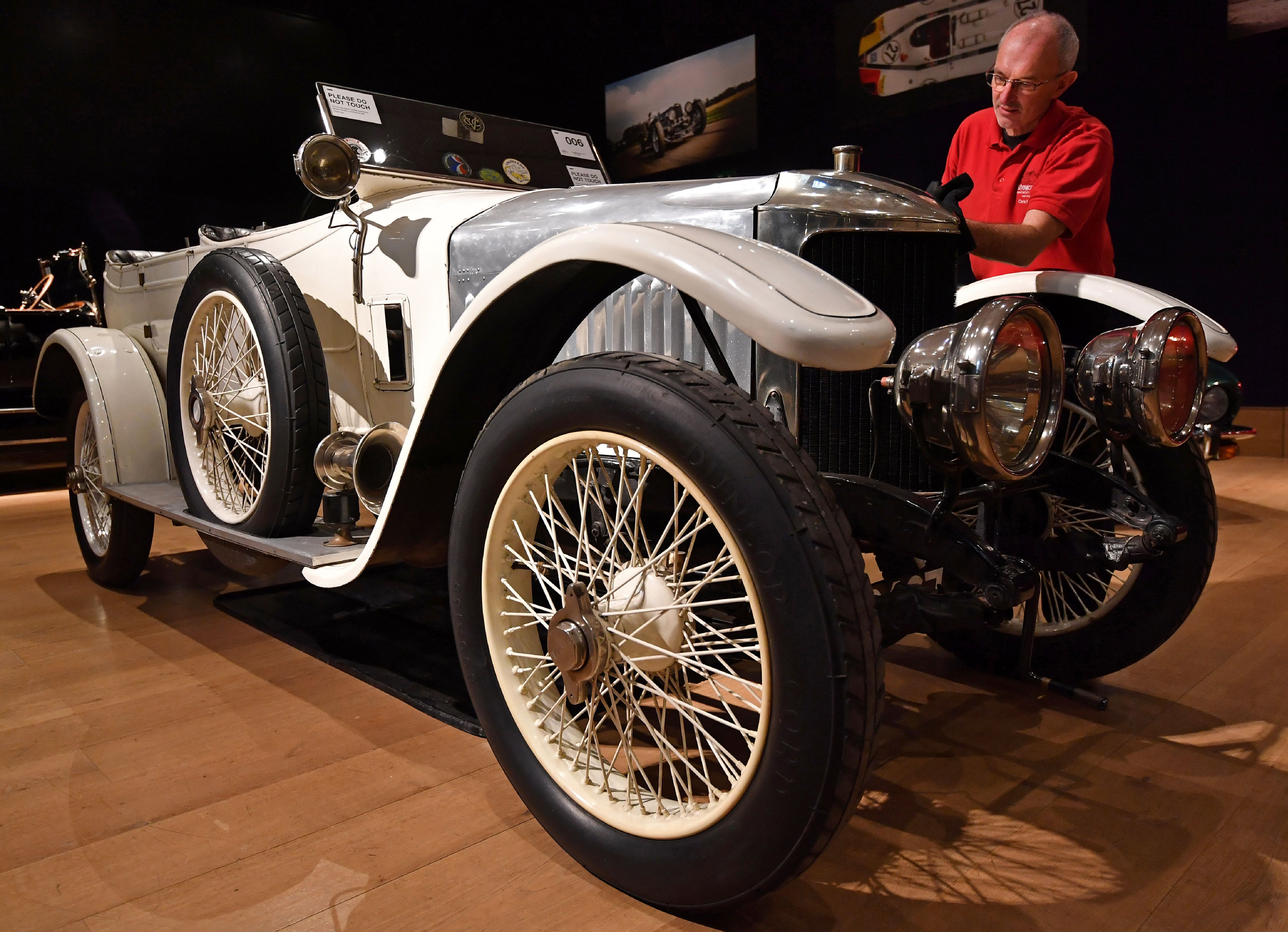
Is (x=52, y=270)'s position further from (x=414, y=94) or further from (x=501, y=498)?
(x=501, y=498)

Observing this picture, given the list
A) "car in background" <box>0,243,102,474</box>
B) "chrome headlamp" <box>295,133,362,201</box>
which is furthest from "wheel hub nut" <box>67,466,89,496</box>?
"car in background" <box>0,243,102,474</box>

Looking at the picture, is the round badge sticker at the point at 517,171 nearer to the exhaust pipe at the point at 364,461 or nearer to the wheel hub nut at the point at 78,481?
the exhaust pipe at the point at 364,461

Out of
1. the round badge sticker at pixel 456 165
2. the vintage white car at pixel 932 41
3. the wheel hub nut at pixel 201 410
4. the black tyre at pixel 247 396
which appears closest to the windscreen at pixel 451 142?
the round badge sticker at pixel 456 165

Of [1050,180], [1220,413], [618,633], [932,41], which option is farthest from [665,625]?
[932,41]

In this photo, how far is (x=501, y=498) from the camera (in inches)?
52.6

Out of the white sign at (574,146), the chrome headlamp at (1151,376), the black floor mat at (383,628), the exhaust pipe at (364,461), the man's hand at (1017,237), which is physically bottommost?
the black floor mat at (383,628)

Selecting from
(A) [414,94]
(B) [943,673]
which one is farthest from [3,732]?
(A) [414,94]

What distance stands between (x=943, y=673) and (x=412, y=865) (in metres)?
1.38

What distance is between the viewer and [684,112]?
7098 millimetres

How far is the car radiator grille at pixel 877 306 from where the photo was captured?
1.49m

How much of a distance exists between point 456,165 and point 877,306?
1572 millimetres

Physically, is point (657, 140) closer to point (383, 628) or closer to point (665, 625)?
point (383, 628)

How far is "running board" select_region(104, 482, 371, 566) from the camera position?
6.17 feet

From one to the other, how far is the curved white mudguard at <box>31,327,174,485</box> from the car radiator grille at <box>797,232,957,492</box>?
2250 millimetres
